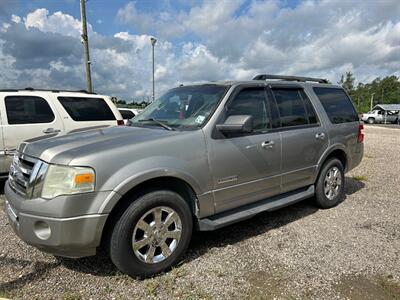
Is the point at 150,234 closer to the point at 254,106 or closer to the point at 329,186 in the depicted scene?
the point at 254,106

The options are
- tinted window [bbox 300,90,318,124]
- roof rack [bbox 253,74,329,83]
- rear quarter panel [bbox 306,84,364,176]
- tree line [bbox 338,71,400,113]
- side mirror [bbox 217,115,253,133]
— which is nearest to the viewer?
side mirror [bbox 217,115,253,133]

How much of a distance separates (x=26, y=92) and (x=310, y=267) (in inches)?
220

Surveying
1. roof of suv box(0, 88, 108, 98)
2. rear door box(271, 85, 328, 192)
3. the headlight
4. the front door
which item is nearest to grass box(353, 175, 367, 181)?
rear door box(271, 85, 328, 192)

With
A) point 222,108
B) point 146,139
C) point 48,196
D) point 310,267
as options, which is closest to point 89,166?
point 48,196

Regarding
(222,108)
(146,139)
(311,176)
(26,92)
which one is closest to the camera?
(146,139)

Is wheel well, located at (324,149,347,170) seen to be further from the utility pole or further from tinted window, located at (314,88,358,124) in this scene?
the utility pole

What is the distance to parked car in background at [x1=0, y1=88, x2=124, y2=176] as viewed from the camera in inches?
230

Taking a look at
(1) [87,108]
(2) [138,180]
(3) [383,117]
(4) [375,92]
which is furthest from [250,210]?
(4) [375,92]

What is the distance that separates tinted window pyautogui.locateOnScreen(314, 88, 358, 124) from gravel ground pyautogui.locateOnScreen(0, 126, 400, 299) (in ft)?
5.27

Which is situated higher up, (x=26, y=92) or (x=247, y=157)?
(x=26, y=92)

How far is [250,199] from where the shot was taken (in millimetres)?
3963

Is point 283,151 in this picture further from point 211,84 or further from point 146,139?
point 146,139

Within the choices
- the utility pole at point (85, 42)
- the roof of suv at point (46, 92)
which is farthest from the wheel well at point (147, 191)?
the utility pole at point (85, 42)

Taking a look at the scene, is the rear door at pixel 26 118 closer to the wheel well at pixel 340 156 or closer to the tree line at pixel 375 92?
the wheel well at pixel 340 156
